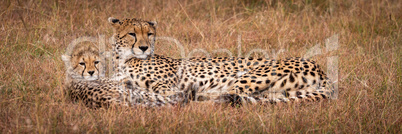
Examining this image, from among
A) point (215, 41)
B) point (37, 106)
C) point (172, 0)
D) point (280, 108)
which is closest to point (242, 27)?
point (215, 41)

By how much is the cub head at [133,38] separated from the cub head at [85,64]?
1.10 ft

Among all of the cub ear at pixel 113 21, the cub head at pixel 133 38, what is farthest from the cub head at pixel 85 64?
the cub ear at pixel 113 21

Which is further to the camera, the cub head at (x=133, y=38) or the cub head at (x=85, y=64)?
the cub head at (x=133, y=38)

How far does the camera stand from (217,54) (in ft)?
19.1

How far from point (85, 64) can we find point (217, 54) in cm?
206

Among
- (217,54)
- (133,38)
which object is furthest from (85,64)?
(217,54)

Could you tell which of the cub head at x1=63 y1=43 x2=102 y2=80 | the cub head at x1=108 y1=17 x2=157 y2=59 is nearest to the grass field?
the cub head at x1=63 y1=43 x2=102 y2=80

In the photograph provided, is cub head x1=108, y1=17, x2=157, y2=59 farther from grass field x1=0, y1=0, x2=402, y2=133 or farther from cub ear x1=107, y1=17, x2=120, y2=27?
grass field x1=0, y1=0, x2=402, y2=133

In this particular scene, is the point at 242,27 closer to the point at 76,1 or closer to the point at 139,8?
the point at 139,8

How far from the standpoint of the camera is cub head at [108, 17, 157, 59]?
15.0ft

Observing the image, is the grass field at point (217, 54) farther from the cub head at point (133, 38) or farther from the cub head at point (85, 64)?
the cub head at point (133, 38)

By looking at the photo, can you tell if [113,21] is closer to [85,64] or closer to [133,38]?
[133,38]

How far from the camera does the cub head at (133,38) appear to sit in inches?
180

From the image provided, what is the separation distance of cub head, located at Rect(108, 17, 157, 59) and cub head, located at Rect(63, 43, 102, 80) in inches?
13.2
